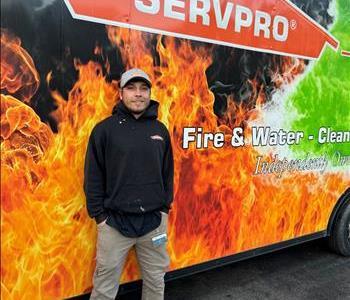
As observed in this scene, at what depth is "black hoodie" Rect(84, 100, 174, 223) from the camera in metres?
2.60

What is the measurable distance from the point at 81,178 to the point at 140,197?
1.22 ft

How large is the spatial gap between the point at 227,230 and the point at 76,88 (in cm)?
165

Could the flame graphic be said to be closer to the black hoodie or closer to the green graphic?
the black hoodie

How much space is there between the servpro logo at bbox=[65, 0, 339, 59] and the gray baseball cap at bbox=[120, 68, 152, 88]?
0.95 feet

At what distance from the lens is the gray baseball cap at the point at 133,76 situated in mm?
2574

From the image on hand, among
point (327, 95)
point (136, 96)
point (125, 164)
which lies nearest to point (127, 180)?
point (125, 164)

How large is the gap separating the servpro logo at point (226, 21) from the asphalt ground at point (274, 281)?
6.69 feet

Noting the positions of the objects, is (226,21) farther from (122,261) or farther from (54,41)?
(122,261)

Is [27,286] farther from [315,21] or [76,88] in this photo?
[315,21]

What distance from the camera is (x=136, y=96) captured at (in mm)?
2635

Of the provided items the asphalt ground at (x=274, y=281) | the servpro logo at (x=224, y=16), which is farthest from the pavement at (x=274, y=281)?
the servpro logo at (x=224, y=16)

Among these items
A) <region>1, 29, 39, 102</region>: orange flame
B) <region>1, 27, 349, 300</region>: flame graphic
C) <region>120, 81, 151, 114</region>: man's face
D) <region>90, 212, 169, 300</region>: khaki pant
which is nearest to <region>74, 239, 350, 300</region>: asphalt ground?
<region>1, 27, 349, 300</region>: flame graphic

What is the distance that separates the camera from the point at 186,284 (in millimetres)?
4000

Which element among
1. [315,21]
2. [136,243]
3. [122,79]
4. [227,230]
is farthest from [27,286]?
[315,21]
